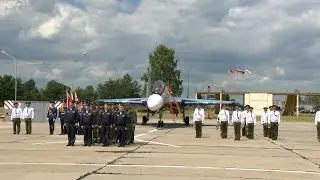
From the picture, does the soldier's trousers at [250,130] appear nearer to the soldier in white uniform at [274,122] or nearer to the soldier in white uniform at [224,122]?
the soldier in white uniform at [274,122]

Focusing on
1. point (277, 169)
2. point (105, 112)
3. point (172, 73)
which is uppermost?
point (172, 73)

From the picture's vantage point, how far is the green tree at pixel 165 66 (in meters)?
102

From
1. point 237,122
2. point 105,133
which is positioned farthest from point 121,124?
point 237,122

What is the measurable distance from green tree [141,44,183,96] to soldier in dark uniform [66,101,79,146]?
82.0 m

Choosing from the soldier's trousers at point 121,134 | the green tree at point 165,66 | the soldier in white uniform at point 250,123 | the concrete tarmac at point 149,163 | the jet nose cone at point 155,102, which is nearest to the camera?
the concrete tarmac at point 149,163

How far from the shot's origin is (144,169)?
11828mm

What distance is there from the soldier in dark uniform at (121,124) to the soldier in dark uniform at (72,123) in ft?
5.33

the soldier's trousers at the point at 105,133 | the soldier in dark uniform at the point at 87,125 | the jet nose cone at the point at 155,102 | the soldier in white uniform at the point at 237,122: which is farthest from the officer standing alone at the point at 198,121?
the soldier in dark uniform at the point at 87,125

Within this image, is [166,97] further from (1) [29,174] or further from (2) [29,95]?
(2) [29,95]

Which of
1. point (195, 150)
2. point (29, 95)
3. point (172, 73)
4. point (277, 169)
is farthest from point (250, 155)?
point (29, 95)

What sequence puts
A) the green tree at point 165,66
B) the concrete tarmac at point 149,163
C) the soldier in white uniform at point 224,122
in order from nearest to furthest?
1. the concrete tarmac at point 149,163
2. the soldier in white uniform at point 224,122
3. the green tree at point 165,66

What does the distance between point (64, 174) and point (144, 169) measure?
2042 millimetres

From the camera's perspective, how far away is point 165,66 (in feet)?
334

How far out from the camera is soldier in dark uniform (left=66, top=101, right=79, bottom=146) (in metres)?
18.6
